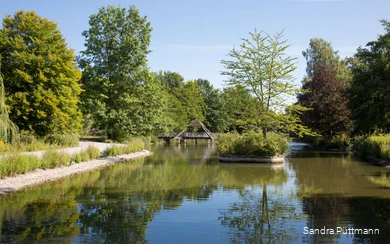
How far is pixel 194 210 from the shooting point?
9.64m

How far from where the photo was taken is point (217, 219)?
8.76 m

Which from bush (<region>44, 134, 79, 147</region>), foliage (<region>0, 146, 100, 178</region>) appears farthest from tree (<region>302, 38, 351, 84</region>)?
foliage (<region>0, 146, 100, 178</region>)

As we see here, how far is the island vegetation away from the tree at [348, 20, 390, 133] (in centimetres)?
7

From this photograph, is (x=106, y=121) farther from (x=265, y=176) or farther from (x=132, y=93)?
(x=265, y=176)

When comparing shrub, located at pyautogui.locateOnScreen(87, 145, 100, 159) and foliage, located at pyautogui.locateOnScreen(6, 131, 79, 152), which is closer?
foliage, located at pyautogui.locateOnScreen(6, 131, 79, 152)

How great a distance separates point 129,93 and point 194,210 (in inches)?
1047

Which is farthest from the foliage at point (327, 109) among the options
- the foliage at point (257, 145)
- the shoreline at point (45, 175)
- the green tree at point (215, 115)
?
the green tree at point (215, 115)

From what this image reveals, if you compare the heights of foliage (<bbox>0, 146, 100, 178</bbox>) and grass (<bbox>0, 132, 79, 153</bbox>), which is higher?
grass (<bbox>0, 132, 79, 153</bbox>)

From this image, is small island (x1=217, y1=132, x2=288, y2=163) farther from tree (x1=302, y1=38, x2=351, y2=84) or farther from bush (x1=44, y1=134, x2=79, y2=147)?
tree (x1=302, y1=38, x2=351, y2=84)

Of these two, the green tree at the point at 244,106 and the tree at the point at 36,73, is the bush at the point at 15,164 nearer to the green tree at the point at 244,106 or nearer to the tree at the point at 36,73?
the tree at the point at 36,73

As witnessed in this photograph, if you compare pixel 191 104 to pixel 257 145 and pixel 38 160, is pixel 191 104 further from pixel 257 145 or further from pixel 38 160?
pixel 38 160

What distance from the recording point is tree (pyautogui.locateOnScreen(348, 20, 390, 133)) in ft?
84.6

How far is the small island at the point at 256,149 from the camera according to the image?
898 inches

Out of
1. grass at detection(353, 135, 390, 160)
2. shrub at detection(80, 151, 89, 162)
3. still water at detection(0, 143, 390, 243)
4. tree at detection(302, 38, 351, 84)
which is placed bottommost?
still water at detection(0, 143, 390, 243)
